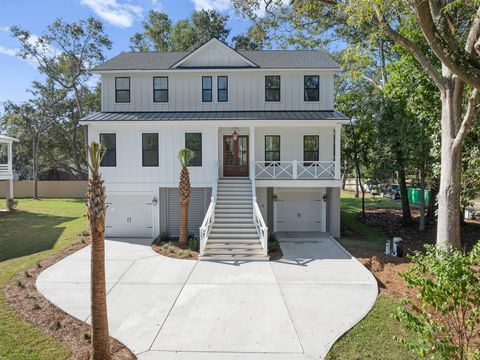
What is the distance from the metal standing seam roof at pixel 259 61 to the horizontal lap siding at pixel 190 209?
6.54 m

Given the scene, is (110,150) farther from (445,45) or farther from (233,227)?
(445,45)

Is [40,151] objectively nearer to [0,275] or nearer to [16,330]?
[0,275]

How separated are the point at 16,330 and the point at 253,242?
8029 millimetres

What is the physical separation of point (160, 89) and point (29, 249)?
9540mm

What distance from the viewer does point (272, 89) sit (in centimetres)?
1728

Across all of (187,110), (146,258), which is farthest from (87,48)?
(146,258)

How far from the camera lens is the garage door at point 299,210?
16859mm

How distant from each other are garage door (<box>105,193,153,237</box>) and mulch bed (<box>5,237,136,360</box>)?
18.6ft

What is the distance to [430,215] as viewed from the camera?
2008cm

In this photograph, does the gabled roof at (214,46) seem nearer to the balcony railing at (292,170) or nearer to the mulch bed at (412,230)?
the balcony railing at (292,170)

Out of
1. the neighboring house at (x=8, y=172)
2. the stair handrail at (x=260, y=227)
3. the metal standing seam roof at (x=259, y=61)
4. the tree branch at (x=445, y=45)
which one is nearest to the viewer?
the tree branch at (x=445, y=45)

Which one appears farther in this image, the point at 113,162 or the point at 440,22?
the point at 113,162

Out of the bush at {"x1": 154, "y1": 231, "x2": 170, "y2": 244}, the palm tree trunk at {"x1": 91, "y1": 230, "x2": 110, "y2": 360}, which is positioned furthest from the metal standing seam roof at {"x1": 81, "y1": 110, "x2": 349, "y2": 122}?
the palm tree trunk at {"x1": 91, "y1": 230, "x2": 110, "y2": 360}

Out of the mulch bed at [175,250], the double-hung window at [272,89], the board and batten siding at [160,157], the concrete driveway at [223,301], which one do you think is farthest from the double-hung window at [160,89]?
the concrete driveway at [223,301]
